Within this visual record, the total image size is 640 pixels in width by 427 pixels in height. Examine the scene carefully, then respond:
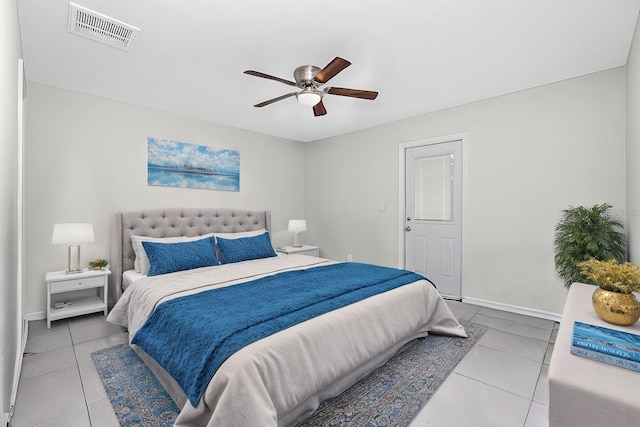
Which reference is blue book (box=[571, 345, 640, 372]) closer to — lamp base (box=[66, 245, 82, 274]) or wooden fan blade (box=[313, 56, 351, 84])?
wooden fan blade (box=[313, 56, 351, 84])

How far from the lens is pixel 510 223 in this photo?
341 centimetres

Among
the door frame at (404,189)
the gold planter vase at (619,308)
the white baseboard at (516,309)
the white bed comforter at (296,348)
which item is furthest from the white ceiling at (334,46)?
the white baseboard at (516,309)

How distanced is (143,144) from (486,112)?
4122 millimetres

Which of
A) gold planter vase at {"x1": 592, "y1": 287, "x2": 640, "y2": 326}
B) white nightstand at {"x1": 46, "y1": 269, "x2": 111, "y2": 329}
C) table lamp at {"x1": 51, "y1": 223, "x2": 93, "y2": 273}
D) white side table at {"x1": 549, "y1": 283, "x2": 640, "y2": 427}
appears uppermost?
table lamp at {"x1": 51, "y1": 223, "x2": 93, "y2": 273}

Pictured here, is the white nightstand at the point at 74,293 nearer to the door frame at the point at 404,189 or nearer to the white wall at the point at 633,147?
the door frame at the point at 404,189

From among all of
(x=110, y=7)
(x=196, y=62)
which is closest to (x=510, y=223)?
(x=196, y=62)

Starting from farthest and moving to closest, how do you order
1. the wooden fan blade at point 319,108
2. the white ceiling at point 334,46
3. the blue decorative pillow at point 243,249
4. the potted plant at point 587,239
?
the blue decorative pillow at point 243,249 < the wooden fan blade at point 319,108 < the potted plant at point 587,239 < the white ceiling at point 334,46

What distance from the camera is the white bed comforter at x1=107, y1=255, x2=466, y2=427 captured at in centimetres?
141

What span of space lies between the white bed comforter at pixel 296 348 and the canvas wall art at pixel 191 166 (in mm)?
1540

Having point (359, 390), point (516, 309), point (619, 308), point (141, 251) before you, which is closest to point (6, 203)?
point (141, 251)

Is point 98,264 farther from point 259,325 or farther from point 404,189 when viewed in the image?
A: point 404,189

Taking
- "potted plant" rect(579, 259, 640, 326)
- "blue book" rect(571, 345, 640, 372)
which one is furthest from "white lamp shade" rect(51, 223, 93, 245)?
"potted plant" rect(579, 259, 640, 326)

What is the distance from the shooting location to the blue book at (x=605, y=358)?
40.7 inches

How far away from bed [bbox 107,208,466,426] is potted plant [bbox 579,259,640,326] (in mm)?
1217
